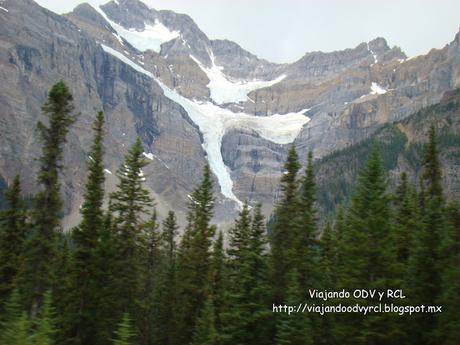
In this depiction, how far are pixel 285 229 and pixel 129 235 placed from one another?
9.09 m

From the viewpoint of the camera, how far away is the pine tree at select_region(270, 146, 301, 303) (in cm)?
3050

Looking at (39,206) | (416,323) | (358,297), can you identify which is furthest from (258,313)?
(39,206)

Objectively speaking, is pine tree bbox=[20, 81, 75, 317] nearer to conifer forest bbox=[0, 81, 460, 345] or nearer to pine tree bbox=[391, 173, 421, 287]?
conifer forest bbox=[0, 81, 460, 345]

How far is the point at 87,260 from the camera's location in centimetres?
3212

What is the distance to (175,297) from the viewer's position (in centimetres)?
4138

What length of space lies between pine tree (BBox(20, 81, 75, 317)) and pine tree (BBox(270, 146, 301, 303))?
11314 millimetres

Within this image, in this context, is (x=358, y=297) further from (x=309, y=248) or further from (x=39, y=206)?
(x=39, y=206)

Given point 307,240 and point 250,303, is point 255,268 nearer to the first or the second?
point 250,303

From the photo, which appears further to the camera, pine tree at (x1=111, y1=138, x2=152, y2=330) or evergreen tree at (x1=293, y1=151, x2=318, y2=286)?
pine tree at (x1=111, y1=138, x2=152, y2=330)

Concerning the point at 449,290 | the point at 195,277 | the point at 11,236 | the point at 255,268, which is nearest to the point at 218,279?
the point at 195,277

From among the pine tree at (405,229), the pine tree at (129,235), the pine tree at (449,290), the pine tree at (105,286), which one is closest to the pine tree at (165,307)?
the pine tree at (129,235)

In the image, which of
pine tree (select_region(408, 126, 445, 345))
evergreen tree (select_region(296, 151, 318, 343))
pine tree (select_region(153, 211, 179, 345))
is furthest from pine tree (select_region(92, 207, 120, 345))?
pine tree (select_region(408, 126, 445, 345))

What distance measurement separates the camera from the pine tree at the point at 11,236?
35656mm

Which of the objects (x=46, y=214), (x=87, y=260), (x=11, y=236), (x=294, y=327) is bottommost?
(x=294, y=327)
